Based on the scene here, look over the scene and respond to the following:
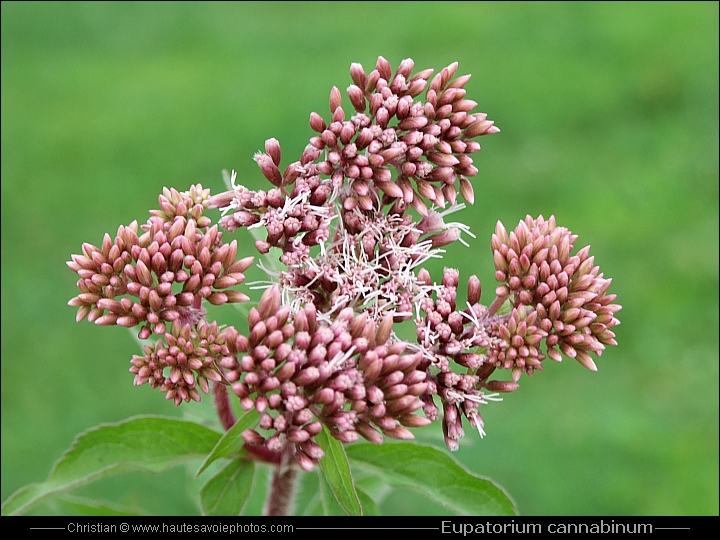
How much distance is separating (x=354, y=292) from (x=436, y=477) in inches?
25.1

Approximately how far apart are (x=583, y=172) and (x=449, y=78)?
4938mm

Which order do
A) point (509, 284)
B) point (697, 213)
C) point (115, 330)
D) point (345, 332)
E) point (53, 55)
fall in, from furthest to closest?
point (53, 55)
point (697, 213)
point (115, 330)
point (509, 284)
point (345, 332)

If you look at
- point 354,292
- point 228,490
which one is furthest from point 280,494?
point 354,292

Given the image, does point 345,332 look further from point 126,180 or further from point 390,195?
point 126,180

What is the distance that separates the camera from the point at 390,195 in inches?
85.7

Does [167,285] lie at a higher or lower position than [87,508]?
higher

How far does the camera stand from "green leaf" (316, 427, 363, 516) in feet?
6.83

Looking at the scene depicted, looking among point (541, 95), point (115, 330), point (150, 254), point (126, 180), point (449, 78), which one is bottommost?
point (150, 254)

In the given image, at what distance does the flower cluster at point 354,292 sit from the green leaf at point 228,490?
0.37 metres

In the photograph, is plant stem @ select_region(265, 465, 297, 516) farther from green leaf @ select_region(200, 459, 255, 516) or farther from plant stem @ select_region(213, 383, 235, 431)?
plant stem @ select_region(213, 383, 235, 431)

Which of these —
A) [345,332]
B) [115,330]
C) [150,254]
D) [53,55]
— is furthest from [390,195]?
[53,55]

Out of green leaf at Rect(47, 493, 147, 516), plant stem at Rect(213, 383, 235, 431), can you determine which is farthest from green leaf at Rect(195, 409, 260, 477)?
green leaf at Rect(47, 493, 147, 516)

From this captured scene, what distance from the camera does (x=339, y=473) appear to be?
2102 mm

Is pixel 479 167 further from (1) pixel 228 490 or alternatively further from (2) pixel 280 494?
(1) pixel 228 490
